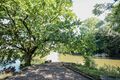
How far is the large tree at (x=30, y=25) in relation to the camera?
53.6 ft

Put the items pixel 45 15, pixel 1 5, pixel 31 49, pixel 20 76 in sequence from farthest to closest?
pixel 31 49, pixel 45 15, pixel 1 5, pixel 20 76

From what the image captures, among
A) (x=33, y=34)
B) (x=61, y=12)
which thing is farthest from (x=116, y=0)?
(x=33, y=34)

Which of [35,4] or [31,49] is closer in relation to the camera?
[35,4]

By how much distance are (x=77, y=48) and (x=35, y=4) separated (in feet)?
15.7

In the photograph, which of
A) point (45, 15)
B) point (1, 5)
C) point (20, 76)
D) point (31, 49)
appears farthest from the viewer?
point (31, 49)

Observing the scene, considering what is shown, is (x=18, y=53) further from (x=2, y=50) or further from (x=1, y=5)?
(x=1, y=5)

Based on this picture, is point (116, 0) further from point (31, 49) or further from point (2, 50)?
point (2, 50)

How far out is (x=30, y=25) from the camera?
17047 mm

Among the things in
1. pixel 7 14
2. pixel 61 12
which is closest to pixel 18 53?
pixel 7 14

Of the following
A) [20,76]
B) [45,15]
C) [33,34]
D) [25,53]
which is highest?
[45,15]

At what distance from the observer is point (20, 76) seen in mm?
12359

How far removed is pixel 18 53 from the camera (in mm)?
19141

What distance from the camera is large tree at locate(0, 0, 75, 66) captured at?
16.3 metres

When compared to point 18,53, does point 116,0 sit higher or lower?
higher
